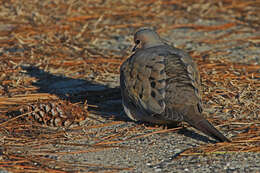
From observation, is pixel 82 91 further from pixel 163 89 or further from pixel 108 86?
pixel 163 89

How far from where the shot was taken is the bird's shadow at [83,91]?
518 centimetres

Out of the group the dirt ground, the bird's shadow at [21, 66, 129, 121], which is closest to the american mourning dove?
the dirt ground

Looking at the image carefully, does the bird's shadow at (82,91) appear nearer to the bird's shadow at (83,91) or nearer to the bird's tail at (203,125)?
the bird's shadow at (83,91)

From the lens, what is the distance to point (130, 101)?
4652 millimetres

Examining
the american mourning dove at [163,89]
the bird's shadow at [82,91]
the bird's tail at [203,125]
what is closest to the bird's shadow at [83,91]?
the bird's shadow at [82,91]

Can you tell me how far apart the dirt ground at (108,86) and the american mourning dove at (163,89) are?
0.53 feet

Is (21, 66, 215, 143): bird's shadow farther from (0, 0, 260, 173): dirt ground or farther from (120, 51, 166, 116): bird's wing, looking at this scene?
(120, 51, 166, 116): bird's wing

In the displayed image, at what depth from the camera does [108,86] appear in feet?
19.5

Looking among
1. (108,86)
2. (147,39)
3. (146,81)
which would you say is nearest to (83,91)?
(108,86)

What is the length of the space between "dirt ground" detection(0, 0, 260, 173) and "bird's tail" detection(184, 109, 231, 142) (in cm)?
7

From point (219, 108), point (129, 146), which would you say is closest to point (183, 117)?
point (129, 146)

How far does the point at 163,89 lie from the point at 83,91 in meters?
1.66

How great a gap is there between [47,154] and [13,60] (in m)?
3.01

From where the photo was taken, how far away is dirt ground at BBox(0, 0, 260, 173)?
3.84 metres
